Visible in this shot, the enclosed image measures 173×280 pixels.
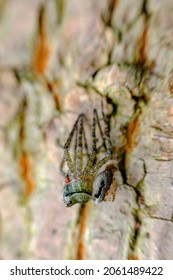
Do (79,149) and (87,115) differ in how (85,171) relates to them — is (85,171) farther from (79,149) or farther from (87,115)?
(87,115)

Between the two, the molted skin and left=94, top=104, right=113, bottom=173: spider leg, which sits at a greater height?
left=94, top=104, right=113, bottom=173: spider leg

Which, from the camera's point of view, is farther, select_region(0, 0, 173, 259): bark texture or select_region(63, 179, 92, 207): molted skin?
select_region(63, 179, 92, 207): molted skin

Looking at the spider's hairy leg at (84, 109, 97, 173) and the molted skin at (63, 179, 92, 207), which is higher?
the spider's hairy leg at (84, 109, 97, 173)

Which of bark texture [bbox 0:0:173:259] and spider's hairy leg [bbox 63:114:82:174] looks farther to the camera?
spider's hairy leg [bbox 63:114:82:174]

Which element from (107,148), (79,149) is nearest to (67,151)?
(79,149)

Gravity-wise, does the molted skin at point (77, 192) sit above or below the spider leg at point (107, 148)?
below

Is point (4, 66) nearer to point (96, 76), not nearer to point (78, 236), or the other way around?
point (96, 76)

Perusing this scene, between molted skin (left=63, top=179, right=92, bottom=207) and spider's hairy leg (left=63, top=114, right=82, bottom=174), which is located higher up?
spider's hairy leg (left=63, top=114, right=82, bottom=174)
